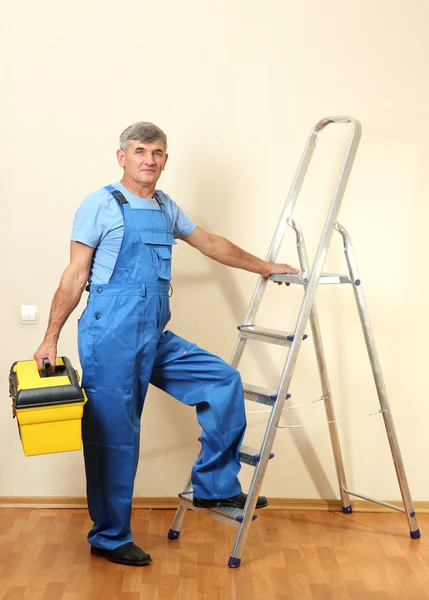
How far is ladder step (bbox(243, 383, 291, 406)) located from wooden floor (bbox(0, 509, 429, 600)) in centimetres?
62

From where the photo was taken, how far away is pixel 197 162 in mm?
3785

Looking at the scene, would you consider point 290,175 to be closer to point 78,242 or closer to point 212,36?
point 212,36

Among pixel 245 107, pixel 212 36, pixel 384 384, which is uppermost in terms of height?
pixel 212 36

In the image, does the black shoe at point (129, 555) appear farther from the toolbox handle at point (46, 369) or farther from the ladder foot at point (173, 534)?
the toolbox handle at point (46, 369)

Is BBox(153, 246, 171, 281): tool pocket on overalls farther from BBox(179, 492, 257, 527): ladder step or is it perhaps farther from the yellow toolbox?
BBox(179, 492, 257, 527): ladder step

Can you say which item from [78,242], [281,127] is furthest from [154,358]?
[281,127]

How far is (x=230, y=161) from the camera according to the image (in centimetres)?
379

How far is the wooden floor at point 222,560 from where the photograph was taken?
3.00 m

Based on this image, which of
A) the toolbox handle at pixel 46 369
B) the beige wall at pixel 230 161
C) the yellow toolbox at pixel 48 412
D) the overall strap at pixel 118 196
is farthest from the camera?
the beige wall at pixel 230 161

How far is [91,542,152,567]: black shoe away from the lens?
3217mm

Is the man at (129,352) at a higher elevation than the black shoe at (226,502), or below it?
higher

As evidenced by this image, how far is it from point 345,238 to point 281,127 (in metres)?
0.64

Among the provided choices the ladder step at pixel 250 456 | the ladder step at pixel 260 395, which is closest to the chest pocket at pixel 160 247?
the ladder step at pixel 260 395

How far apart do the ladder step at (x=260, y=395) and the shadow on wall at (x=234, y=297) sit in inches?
19.3
